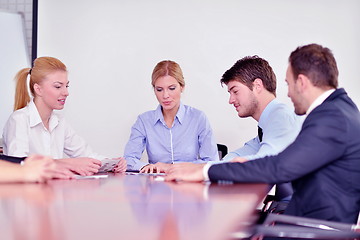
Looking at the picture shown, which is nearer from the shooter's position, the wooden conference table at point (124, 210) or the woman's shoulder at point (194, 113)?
the wooden conference table at point (124, 210)

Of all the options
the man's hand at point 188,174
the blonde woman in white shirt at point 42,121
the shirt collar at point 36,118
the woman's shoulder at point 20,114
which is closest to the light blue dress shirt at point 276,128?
the man's hand at point 188,174

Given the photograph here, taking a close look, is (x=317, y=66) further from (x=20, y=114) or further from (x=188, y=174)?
(x=20, y=114)

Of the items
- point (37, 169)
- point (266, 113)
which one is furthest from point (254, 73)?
point (37, 169)

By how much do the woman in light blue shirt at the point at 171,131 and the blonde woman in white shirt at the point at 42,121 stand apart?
0.47 metres

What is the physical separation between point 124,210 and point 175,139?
267cm

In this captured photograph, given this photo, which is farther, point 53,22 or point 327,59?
point 53,22

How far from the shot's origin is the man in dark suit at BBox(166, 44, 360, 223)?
6.93ft

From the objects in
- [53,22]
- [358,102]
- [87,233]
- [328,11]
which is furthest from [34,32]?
[87,233]

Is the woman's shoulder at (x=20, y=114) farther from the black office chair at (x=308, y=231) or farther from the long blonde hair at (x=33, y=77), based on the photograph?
the black office chair at (x=308, y=231)

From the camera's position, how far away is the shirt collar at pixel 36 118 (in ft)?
12.0

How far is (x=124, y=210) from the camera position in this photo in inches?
59.6

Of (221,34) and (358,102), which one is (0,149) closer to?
(221,34)

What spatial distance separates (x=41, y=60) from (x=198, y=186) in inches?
85.8

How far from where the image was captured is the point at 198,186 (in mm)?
2246
